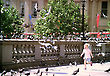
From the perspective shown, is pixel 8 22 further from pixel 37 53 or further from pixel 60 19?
pixel 37 53

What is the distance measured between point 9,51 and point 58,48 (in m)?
3.93

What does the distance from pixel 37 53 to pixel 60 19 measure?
1624 cm

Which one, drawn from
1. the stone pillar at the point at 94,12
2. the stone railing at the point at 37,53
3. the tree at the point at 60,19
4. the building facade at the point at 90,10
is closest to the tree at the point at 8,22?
the tree at the point at 60,19

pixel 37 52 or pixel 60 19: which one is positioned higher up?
pixel 60 19

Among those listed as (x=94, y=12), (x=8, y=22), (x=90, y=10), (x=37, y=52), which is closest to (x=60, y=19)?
(x=8, y=22)

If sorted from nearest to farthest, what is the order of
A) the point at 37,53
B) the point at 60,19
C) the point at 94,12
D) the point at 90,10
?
1. the point at 37,53
2. the point at 60,19
3. the point at 94,12
4. the point at 90,10

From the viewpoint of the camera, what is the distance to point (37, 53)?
11.9 metres

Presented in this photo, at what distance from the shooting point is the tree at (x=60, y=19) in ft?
90.0

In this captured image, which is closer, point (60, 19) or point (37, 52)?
point (37, 52)

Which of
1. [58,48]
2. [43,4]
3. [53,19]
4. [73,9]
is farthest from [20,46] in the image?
[43,4]

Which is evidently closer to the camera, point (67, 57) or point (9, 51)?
point (9, 51)

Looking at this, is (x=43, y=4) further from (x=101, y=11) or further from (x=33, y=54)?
(x=33, y=54)

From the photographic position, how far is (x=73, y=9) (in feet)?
94.4

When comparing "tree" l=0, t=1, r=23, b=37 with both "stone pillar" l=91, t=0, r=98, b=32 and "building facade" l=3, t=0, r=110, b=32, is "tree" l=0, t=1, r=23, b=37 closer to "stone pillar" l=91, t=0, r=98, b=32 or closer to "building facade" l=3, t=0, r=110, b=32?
"building facade" l=3, t=0, r=110, b=32
